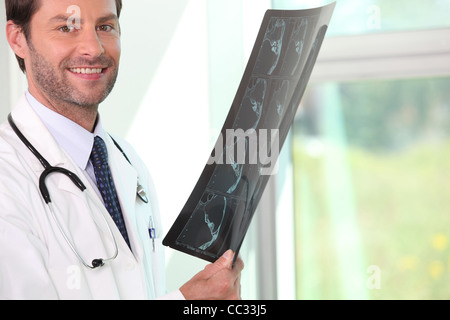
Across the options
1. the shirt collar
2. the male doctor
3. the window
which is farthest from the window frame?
the shirt collar

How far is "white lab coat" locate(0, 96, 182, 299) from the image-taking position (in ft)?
2.98

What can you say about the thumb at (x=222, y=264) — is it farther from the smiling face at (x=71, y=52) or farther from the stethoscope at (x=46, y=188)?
the smiling face at (x=71, y=52)

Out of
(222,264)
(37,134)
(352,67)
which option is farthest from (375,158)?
(37,134)

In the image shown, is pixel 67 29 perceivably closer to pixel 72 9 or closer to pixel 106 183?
pixel 72 9

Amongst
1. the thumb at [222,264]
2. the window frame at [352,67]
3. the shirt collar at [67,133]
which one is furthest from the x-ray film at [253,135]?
the window frame at [352,67]

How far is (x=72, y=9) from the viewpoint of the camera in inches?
41.5

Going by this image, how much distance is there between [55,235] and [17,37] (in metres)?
0.44

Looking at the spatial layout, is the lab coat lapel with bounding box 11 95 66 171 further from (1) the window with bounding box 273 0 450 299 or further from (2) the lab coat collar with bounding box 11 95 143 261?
(1) the window with bounding box 273 0 450 299

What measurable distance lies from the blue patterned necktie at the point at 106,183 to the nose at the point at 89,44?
→ 0.17 meters

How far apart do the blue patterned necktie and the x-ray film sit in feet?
0.49

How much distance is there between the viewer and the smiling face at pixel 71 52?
106 cm

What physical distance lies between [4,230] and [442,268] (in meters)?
1.22

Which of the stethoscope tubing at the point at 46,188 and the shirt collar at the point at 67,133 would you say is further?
the shirt collar at the point at 67,133
